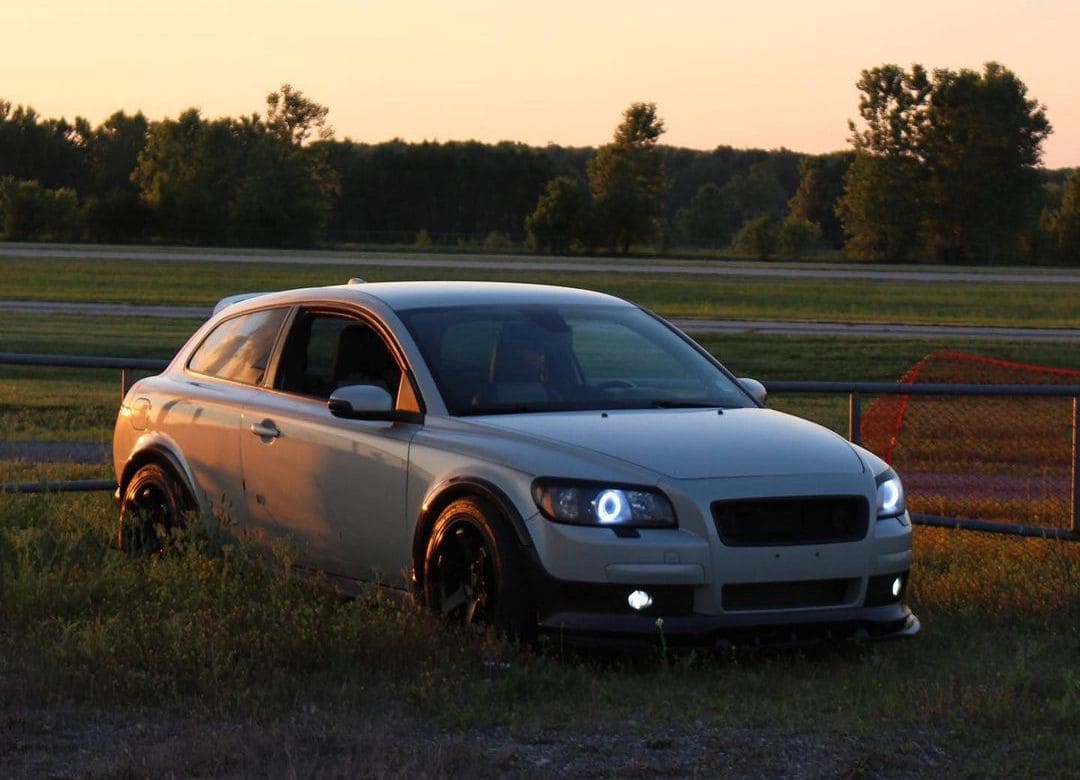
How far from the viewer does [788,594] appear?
6.82 meters

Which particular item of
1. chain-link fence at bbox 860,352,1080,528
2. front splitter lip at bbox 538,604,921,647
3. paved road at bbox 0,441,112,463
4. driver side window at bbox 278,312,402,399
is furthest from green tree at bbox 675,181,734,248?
front splitter lip at bbox 538,604,921,647

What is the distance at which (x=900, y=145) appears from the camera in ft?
339

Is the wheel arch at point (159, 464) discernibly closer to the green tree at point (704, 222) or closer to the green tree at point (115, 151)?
the green tree at point (704, 222)

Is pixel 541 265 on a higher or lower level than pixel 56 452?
lower

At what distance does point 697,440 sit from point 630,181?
85952mm

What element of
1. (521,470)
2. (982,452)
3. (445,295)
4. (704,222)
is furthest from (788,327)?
(704,222)

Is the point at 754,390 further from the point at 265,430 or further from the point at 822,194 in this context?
the point at 822,194

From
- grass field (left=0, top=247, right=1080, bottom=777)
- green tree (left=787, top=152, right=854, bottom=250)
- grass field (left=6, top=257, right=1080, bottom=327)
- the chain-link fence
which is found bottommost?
grass field (left=6, top=257, right=1080, bottom=327)

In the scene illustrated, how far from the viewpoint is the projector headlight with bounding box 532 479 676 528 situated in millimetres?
6684

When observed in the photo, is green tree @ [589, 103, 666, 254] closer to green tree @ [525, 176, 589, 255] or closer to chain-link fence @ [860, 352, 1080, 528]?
green tree @ [525, 176, 589, 255]

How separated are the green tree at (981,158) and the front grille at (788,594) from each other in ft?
309

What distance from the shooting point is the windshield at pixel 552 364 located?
25.0ft

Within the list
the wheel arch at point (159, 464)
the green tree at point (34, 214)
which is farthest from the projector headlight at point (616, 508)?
the green tree at point (34, 214)

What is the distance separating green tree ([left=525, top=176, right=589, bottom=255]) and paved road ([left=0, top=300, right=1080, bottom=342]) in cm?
5020
